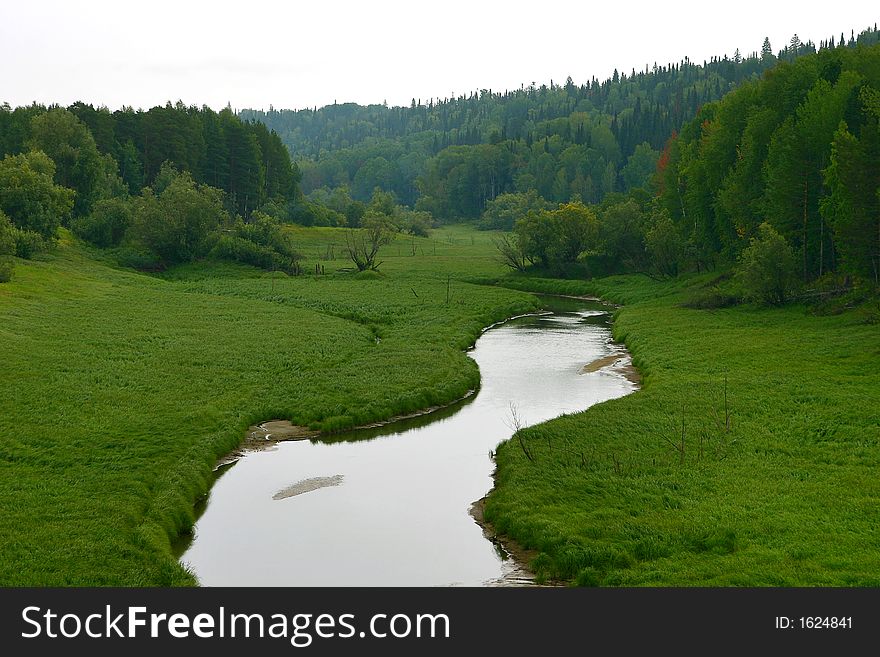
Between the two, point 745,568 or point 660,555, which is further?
point 660,555

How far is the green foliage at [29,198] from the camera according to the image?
8156cm

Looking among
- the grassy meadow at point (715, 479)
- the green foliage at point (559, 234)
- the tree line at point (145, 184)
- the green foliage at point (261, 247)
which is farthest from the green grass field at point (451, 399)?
the green foliage at point (261, 247)

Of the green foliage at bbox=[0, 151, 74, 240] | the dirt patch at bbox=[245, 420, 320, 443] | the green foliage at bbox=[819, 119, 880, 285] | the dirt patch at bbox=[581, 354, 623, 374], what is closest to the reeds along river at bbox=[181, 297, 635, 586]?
the dirt patch at bbox=[245, 420, 320, 443]

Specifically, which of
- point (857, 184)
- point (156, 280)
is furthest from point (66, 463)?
point (156, 280)

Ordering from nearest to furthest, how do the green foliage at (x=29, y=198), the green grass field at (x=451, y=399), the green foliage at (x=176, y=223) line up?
the green grass field at (x=451, y=399) < the green foliage at (x=29, y=198) < the green foliage at (x=176, y=223)

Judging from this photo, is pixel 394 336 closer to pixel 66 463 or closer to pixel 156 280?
pixel 66 463

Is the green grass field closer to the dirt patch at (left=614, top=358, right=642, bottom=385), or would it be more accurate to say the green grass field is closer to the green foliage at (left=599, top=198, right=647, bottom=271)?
the dirt patch at (left=614, top=358, right=642, bottom=385)

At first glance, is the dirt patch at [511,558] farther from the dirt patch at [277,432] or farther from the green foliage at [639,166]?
the green foliage at [639,166]

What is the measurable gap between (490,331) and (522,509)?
37.0 meters

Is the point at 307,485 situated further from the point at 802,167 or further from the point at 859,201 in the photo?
the point at 802,167

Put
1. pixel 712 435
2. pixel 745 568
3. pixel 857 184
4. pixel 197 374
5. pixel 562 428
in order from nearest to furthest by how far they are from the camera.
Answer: pixel 745 568 → pixel 712 435 → pixel 562 428 → pixel 197 374 → pixel 857 184

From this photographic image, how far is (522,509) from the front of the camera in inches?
966

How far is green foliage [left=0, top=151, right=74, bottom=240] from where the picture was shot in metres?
81.6

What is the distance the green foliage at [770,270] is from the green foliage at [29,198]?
57.2m
